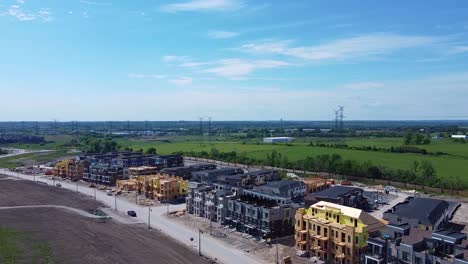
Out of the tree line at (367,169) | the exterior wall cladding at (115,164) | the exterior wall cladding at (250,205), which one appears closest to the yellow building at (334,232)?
the exterior wall cladding at (250,205)

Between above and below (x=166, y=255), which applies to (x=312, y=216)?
above

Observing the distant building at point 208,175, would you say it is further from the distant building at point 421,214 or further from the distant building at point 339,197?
the distant building at point 421,214

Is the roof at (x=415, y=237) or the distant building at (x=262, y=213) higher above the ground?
the roof at (x=415, y=237)

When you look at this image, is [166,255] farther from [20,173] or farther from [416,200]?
[20,173]

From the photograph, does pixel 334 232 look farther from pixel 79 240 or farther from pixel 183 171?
pixel 183 171

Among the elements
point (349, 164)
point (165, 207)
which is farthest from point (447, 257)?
point (349, 164)

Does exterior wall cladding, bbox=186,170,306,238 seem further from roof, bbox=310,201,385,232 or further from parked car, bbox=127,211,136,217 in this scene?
roof, bbox=310,201,385,232

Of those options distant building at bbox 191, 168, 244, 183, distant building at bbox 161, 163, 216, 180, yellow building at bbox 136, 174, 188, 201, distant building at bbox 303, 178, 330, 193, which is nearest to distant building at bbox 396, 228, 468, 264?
distant building at bbox 303, 178, 330, 193
